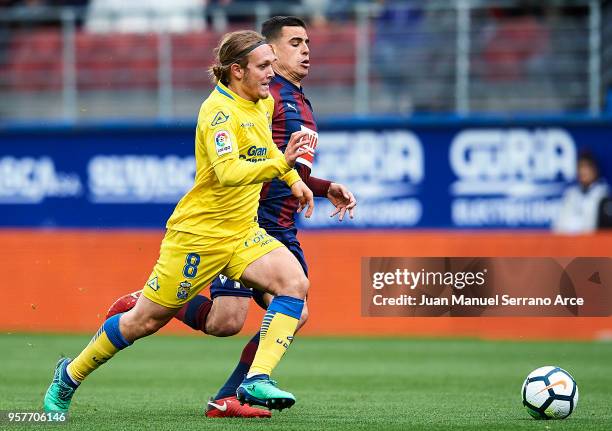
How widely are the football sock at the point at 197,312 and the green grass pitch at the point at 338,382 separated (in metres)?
0.54

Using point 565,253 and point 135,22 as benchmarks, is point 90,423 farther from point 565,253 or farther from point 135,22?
point 135,22

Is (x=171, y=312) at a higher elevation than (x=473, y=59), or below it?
below

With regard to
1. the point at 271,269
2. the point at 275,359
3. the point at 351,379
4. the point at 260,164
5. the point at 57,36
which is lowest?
the point at 351,379

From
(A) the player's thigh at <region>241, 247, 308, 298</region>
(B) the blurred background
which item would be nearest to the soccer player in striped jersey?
(A) the player's thigh at <region>241, 247, 308, 298</region>

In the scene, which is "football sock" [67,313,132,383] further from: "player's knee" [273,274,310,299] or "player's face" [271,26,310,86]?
"player's face" [271,26,310,86]

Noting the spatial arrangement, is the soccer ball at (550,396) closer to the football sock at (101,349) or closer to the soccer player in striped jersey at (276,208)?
the soccer player in striped jersey at (276,208)

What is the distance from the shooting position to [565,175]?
1575cm

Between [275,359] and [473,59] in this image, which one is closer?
[275,359]

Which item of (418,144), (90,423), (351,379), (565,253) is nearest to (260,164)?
(90,423)

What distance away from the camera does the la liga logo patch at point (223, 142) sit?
625cm

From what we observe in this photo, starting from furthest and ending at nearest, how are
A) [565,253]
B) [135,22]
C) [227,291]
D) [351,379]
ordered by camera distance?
[135,22]
[565,253]
[351,379]
[227,291]

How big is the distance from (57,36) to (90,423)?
39.1 feet

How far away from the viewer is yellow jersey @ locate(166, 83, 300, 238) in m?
6.32

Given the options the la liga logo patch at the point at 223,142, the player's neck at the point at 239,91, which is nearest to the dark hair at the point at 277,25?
the player's neck at the point at 239,91
